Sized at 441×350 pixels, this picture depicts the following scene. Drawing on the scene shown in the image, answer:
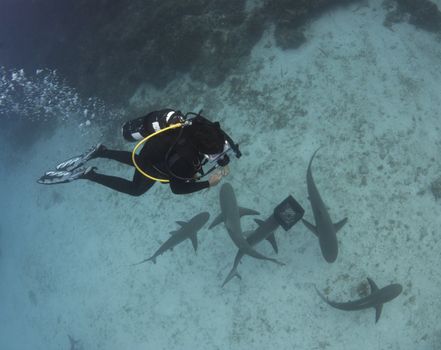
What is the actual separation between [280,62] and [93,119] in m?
6.69

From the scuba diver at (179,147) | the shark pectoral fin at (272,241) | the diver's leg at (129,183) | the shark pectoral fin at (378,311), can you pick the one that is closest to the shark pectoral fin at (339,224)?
the shark pectoral fin at (272,241)

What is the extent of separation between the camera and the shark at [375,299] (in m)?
7.14

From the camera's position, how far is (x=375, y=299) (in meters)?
7.14

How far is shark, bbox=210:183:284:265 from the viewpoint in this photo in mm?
7668

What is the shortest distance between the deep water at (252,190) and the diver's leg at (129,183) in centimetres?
194

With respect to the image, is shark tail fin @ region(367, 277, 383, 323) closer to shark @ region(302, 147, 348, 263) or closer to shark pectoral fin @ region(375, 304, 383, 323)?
shark pectoral fin @ region(375, 304, 383, 323)

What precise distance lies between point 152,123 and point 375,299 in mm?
5257

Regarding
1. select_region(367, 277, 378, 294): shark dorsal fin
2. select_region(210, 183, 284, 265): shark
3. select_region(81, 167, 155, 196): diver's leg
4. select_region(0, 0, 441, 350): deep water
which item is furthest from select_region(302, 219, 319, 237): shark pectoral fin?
select_region(81, 167, 155, 196): diver's leg

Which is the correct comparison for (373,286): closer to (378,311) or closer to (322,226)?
(378,311)

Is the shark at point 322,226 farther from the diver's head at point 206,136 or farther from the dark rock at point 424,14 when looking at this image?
the dark rock at point 424,14

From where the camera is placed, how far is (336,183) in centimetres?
838

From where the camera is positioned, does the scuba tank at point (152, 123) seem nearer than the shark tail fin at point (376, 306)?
Yes

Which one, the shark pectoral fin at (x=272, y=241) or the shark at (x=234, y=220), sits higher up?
the shark at (x=234, y=220)

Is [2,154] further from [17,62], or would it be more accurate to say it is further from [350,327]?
[350,327]
